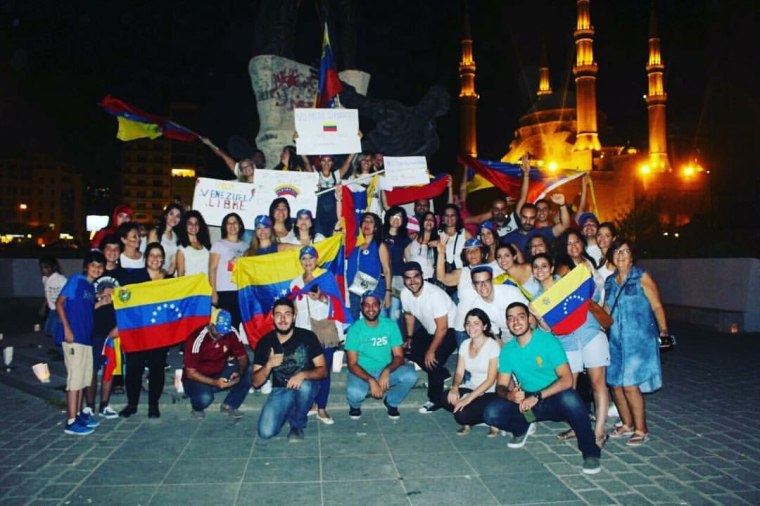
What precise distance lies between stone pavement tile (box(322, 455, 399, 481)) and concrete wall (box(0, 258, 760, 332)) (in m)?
11.0

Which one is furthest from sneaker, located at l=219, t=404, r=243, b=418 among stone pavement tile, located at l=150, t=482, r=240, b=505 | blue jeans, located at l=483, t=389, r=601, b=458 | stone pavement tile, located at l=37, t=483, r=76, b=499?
blue jeans, located at l=483, t=389, r=601, b=458

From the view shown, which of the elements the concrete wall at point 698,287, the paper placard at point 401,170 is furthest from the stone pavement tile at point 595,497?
the concrete wall at point 698,287

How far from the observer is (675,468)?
16.7 feet

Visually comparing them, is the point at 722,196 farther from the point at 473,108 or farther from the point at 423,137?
the point at 423,137

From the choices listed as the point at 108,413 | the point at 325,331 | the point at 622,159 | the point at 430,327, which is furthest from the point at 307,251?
the point at 622,159

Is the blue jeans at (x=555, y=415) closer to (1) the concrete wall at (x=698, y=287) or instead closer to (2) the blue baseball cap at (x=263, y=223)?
(2) the blue baseball cap at (x=263, y=223)

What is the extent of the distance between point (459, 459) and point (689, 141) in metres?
68.7

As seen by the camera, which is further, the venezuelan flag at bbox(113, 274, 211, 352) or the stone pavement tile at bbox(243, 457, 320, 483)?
the venezuelan flag at bbox(113, 274, 211, 352)

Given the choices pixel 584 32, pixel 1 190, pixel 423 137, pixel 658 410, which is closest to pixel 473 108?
pixel 584 32

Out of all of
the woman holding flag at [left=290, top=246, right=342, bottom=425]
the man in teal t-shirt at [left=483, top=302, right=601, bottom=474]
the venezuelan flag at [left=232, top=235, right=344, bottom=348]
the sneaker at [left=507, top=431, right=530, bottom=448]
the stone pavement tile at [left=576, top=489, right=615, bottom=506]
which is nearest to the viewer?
the stone pavement tile at [left=576, top=489, right=615, bottom=506]

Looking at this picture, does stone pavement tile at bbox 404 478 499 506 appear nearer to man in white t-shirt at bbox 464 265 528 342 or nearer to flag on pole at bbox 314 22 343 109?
man in white t-shirt at bbox 464 265 528 342

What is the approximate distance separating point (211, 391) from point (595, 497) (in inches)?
159

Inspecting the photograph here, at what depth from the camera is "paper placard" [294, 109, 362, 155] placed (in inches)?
360

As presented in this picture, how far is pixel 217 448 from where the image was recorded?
18.6 feet
